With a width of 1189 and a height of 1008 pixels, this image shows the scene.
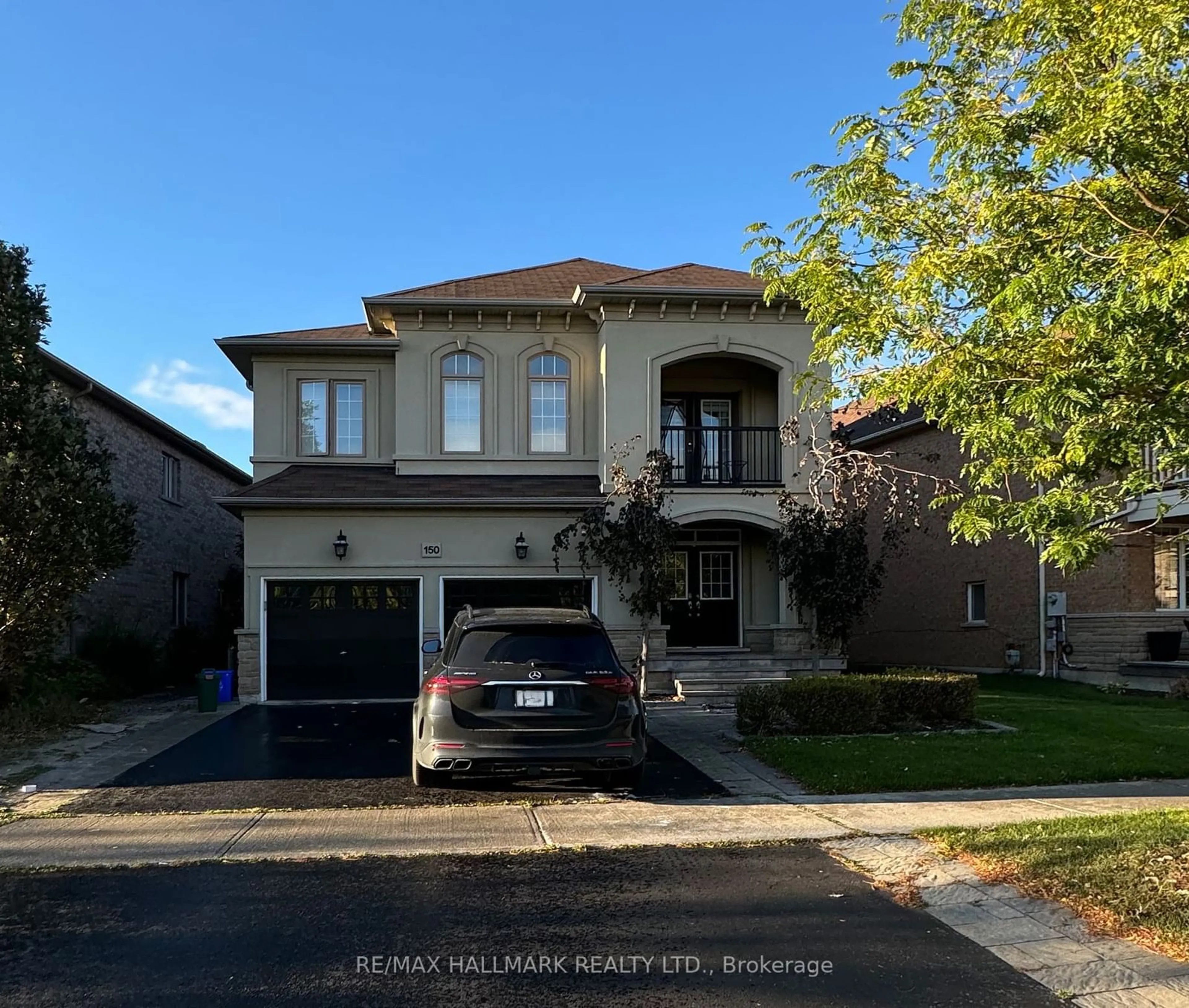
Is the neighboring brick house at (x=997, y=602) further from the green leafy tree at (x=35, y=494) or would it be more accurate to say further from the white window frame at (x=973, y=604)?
the green leafy tree at (x=35, y=494)

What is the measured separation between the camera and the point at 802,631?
18219 millimetres

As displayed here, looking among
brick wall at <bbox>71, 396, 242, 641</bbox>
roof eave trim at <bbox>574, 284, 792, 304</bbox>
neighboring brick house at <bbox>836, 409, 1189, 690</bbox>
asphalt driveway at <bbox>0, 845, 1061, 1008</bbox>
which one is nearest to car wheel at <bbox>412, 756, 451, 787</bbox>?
asphalt driveway at <bbox>0, 845, 1061, 1008</bbox>

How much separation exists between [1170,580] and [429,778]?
16.2 meters

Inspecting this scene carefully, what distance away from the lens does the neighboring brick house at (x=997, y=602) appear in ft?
63.7

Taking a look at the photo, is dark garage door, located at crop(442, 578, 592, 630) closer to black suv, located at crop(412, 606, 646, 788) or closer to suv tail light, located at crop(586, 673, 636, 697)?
black suv, located at crop(412, 606, 646, 788)

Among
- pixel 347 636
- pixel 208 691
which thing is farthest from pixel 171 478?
pixel 208 691

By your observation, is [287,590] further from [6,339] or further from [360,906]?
[360,906]

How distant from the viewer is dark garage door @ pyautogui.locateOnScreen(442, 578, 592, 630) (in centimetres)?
1788

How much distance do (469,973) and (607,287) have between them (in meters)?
14.2

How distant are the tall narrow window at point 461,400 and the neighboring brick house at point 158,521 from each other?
5694 millimetres

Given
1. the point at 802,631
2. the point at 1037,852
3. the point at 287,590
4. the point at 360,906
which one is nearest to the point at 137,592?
the point at 287,590

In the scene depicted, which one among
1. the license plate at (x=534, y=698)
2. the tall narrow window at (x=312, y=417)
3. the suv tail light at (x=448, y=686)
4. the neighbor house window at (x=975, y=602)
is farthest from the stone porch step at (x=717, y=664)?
the suv tail light at (x=448, y=686)

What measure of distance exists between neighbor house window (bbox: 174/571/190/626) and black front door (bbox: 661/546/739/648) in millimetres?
12006

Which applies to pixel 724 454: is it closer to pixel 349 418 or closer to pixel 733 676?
pixel 733 676
